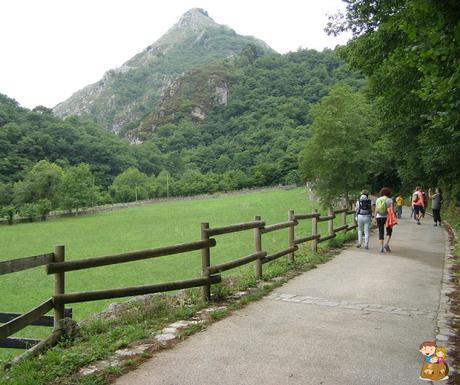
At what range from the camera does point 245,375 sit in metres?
4.37

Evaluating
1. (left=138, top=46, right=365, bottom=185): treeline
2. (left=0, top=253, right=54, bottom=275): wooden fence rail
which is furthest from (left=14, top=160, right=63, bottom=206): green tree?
(left=0, top=253, right=54, bottom=275): wooden fence rail

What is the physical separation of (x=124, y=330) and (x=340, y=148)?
748 inches

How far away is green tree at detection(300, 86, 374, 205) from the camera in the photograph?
23.0m

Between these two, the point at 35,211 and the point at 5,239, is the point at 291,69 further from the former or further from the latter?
the point at 5,239

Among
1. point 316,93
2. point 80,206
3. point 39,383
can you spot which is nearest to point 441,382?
point 39,383

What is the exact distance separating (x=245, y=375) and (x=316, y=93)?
477 ft

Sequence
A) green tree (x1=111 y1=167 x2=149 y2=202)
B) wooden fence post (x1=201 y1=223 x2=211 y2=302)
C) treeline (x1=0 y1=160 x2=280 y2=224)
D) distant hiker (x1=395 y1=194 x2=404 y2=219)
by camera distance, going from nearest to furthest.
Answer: wooden fence post (x1=201 y1=223 x2=211 y2=302)
distant hiker (x1=395 y1=194 x2=404 y2=219)
treeline (x1=0 y1=160 x2=280 y2=224)
green tree (x1=111 y1=167 x2=149 y2=202)

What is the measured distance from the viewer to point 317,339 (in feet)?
17.9

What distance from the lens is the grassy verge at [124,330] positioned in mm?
4359

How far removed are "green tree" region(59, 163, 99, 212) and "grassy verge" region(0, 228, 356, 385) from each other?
2671 inches

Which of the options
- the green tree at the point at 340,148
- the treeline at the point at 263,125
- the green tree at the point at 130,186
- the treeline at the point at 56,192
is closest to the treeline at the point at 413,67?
the green tree at the point at 340,148

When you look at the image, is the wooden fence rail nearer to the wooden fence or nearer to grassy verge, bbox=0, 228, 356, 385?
the wooden fence

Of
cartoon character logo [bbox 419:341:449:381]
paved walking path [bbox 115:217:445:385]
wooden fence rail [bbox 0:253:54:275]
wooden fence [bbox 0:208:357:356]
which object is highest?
wooden fence rail [bbox 0:253:54:275]

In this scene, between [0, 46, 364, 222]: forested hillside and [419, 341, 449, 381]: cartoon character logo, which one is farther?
[0, 46, 364, 222]: forested hillside
